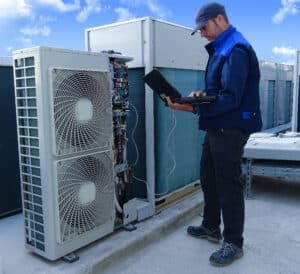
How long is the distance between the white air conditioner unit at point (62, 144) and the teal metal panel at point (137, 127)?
52 centimetres

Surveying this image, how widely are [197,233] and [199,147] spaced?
104 cm

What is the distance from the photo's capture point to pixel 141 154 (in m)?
2.85

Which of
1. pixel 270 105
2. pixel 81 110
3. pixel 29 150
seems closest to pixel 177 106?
pixel 81 110

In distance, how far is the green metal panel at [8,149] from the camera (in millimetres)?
2725

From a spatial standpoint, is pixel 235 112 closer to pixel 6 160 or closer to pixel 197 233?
pixel 197 233

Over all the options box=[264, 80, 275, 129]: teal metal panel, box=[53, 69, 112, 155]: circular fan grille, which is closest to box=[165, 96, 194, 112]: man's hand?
box=[53, 69, 112, 155]: circular fan grille

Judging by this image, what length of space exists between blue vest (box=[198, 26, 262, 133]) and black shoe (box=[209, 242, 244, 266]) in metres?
0.75

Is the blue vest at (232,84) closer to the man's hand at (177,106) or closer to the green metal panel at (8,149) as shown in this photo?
the man's hand at (177,106)

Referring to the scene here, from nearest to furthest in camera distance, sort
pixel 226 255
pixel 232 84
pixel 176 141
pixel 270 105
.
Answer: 1. pixel 232 84
2. pixel 226 255
3. pixel 176 141
4. pixel 270 105

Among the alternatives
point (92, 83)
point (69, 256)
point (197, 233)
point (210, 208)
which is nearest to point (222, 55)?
point (92, 83)

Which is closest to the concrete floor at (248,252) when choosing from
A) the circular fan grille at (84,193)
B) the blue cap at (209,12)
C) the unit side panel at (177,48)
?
the circular fan grille at (84,193)

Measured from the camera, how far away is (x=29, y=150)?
208cm

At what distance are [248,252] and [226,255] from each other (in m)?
0.26

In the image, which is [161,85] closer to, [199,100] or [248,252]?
[199,100]
